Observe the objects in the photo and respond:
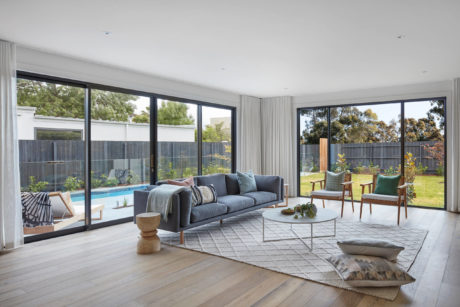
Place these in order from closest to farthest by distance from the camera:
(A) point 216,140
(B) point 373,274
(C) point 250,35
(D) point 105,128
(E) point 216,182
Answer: (B) point 373,274, (C) point 250,35, (D) point 105,128, (E) point 216,182, (A) point 216,140

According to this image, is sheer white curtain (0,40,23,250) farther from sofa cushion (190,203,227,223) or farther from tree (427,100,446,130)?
tree (427,100,446,130)

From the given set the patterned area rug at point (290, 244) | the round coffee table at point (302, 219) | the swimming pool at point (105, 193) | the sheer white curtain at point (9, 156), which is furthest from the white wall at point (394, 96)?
the sheer white curtain at point (9, 156)

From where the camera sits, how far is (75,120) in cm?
482

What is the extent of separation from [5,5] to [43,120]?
1831mm

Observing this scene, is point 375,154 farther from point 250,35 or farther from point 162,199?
point 162,199

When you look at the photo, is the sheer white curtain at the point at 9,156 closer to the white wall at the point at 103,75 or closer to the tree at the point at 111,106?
the white wall at the point at 103,75

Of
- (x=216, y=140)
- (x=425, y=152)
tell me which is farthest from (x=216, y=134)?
(x=425, y=152)

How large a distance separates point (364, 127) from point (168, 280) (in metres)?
5.75

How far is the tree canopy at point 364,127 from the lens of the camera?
6.50 meters

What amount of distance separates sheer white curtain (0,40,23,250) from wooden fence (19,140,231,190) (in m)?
0.27

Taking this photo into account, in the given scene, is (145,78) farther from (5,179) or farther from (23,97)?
(5,179)

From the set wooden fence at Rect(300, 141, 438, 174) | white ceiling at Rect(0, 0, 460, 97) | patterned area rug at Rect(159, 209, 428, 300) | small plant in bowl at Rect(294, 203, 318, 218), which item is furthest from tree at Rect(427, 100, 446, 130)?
small plant in bowl at Rect(294, 203, 318, 218)

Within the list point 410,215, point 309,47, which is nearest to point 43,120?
point 309,47

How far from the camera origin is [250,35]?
377 centimetres
